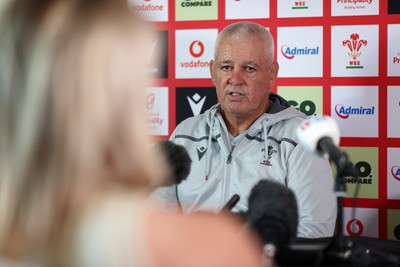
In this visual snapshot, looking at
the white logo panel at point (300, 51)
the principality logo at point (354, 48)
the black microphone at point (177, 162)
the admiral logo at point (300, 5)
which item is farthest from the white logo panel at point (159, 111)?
the black microphone at point (177, 162)

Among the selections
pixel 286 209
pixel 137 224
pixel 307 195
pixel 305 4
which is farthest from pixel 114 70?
pixel 305 4

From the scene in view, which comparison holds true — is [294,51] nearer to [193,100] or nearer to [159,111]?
[193,100]

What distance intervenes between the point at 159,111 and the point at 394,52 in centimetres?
118

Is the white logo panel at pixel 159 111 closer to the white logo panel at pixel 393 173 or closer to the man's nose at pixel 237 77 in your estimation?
the man's nose at pixel 237 77

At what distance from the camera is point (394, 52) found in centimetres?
259

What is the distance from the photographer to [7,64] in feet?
2.34

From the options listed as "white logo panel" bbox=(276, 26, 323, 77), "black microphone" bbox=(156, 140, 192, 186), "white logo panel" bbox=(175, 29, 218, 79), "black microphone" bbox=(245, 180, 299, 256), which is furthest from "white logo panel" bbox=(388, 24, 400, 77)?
"black microphone" bbox=(245, 180, 299, 256)

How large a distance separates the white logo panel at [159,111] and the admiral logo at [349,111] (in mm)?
862

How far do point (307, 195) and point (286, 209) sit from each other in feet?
3.34

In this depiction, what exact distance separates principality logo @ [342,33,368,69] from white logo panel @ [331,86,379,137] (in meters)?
0.10

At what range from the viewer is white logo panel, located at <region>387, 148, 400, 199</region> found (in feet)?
8.57

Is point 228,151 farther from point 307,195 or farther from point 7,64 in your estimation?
point 7,64

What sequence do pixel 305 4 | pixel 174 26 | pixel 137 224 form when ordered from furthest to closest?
pixel 174 26 < pixel 305 4 < pixel 137 224

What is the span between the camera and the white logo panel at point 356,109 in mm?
2619
